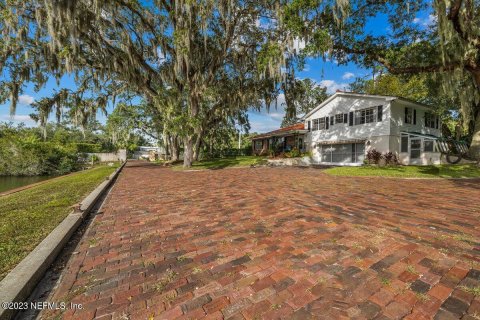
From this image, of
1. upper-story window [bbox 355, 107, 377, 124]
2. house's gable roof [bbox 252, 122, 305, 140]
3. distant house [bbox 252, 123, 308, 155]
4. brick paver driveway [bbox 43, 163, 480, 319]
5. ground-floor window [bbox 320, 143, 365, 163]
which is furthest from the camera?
house's gable roof [bbox 252, 122, 305, 140]

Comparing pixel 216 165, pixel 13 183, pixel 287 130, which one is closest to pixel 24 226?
pixel 216 165

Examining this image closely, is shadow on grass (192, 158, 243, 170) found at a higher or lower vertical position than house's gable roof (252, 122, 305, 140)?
lower

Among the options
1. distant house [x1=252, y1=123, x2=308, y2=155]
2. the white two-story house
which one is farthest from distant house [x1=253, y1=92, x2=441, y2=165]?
distant house [x1=252, y1=123, x2=308, y2=155]

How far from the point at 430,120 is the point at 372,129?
20.8ft

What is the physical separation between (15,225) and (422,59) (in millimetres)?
17984

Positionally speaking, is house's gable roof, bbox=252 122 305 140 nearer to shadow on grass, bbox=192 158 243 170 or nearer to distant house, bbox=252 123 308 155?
distant house, bbox=252 123 308 155

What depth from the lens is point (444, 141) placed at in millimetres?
18938

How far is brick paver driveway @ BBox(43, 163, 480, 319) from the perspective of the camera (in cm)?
199

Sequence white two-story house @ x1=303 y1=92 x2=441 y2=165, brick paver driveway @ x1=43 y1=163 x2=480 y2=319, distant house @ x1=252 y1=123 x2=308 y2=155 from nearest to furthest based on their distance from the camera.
Result: brick paver driveway @ x1=43 y1=163 x2=480 y2=319, white two-story house @ x1=303 y1=92 x2=441 y2=165, distant house @ x1=252 y1=123 x2=308 y2=155

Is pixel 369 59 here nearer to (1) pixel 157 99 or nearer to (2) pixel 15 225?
(1) pixel 157 99

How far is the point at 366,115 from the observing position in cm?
2005

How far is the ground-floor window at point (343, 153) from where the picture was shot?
20.8m

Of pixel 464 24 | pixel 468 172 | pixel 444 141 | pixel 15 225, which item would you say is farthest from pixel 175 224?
pixel 444 141

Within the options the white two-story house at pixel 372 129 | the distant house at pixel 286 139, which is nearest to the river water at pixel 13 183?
A: the distant house at pixel 286 139
